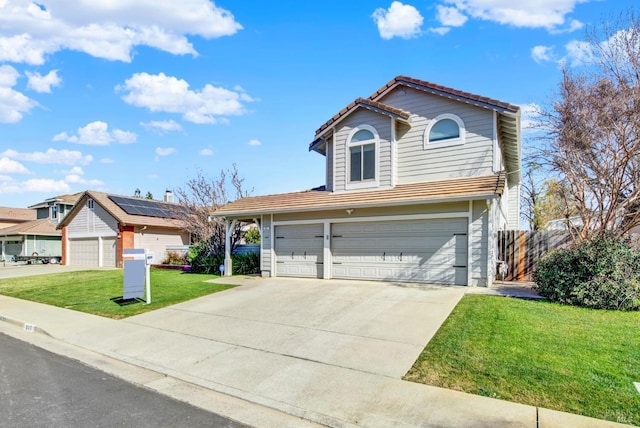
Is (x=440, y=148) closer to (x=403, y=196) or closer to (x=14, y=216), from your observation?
(x=403, y=196)

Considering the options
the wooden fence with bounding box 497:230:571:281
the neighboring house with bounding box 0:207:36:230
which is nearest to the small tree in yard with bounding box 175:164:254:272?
the wooden fence with bounding box 497:230:571:281

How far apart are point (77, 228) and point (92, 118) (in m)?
10.5

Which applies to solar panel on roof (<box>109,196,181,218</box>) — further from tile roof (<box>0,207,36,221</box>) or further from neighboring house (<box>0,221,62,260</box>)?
tile roof (<box>0,207,36,221</box>)

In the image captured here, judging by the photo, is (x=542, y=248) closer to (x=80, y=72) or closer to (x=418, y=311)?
(x=418, y=311)

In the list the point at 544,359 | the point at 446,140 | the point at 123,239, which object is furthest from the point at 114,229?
the point at 544,359

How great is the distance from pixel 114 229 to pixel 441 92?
70.8 ft

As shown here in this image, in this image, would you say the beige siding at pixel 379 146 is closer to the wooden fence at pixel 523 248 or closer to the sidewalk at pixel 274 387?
the wooden fence at pixel 523 248

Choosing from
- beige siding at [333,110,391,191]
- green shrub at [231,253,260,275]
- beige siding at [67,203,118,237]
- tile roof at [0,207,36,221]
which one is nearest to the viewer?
beige siding at [333,110,391,191]

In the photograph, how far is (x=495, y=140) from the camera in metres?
11.2

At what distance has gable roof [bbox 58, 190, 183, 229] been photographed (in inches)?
909

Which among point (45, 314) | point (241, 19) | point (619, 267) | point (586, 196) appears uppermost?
point (241, 19)

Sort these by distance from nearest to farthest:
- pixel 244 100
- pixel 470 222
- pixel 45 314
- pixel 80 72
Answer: pixel 45 314 < pixel 470 222 < pixel 80 72 < pixel 244 100

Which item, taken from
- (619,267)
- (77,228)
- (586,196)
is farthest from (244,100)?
(77,228)

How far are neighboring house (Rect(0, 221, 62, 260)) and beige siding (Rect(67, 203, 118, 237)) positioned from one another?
8368mm
